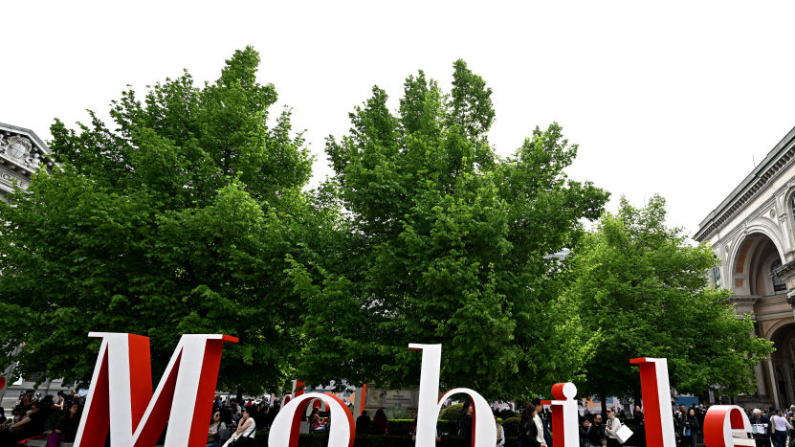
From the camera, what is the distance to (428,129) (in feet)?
47.8

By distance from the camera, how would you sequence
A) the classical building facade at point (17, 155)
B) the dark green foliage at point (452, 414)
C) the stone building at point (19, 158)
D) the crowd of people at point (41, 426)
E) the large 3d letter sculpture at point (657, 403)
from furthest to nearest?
the classical building facade at point (17, 155) → the stone building at point (19, 158) → the dark green foliage at point (452, 414) → the crowd of people at point (41, 426) → the large 3d letter sculpture at point (657, 403)

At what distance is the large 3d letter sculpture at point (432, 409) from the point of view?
6715 mm

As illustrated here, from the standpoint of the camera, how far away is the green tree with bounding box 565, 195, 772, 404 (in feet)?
70.4

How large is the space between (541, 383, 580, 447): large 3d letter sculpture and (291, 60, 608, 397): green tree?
69.2 inches

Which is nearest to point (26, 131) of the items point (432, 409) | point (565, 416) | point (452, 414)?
point (452, 414)

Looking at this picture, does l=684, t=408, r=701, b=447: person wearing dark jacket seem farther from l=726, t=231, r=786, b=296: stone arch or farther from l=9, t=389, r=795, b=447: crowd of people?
l=726, t=231, r=786, b=296: stone arch

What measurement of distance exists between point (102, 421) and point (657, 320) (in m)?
23.6

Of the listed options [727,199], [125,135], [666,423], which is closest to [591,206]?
[666,423]

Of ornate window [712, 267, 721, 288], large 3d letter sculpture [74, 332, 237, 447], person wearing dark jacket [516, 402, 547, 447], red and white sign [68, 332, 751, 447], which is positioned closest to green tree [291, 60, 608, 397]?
person wearing dark jacket [516, 402, 547, 447]

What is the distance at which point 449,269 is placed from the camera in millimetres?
10938

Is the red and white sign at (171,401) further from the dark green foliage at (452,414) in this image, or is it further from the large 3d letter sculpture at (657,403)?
the dark green foliage at (452,414)

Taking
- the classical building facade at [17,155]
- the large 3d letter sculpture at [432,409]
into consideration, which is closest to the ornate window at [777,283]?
the large 3d letter sculpture at [432,409]

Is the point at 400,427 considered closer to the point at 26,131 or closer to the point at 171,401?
the point at 171,401

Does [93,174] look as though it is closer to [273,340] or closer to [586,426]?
[273,340]
